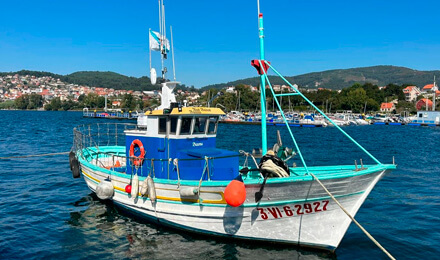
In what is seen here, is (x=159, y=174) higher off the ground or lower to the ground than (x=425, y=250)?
higher

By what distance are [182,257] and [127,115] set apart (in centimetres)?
9479

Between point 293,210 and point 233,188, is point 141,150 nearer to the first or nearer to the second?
point 233,188

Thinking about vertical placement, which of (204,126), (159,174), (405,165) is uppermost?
(204,126)

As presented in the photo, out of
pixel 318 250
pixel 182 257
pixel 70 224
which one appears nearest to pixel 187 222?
pixel 182 257

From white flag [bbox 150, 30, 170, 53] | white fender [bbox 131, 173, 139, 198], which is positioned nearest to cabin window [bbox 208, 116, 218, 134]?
white fender [bbox 131, 173, 139, 198]

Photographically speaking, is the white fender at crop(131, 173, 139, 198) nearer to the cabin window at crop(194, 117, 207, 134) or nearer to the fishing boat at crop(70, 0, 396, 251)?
the fishing boat at crop(70, 0, 396, 251)

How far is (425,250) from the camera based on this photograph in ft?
32.3

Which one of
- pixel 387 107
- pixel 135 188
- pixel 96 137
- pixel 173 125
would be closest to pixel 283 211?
pixel 173 125

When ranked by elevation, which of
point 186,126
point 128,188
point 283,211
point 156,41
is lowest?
point 283,211

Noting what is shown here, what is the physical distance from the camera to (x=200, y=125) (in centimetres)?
1163

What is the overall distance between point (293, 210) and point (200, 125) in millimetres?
4267

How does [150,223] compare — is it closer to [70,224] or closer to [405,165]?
[70,224]

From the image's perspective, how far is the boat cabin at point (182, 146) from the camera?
1052 centimetres

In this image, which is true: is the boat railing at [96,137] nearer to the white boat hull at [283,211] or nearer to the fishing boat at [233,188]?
the fishing boat at [233,188]
